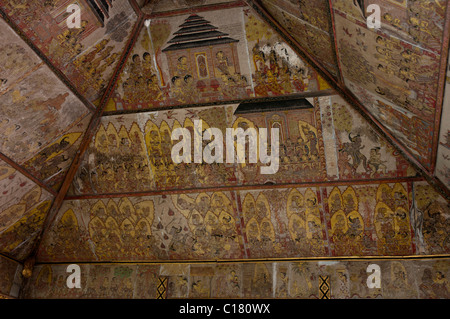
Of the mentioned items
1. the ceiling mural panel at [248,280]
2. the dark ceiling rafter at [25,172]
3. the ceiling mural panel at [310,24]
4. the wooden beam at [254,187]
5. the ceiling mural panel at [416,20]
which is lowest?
the ceiling mural panel at [248,280]

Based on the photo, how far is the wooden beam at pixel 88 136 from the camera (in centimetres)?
684

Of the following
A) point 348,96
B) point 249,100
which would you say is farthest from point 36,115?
point 348,96

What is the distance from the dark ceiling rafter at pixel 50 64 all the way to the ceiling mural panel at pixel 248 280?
96.1 inches

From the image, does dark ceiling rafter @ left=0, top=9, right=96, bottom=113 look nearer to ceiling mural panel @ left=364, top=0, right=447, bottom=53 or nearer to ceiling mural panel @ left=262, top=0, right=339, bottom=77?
ceiling mural panel @ left=262, top=0, right=339, bottom=77

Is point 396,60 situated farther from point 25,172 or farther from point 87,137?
point 25,172

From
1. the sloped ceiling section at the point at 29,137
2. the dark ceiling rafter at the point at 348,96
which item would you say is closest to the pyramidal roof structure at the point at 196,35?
the dark ceiling rafter at the point at 348,96

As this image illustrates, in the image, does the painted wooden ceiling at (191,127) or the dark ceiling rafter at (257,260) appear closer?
the painted wooden ceiling at (191,127)

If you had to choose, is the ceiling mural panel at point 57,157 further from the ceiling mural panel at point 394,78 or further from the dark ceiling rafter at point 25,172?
the ceiling mural panel at point 394,78

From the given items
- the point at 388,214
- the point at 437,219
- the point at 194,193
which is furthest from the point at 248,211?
the point at 437,219

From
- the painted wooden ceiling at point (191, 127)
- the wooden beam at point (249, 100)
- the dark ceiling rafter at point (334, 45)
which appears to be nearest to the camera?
the dark ceiling rafter at point (334, 45)

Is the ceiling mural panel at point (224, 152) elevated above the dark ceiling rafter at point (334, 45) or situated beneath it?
situated beneath

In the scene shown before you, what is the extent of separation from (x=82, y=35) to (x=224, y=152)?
2.28 metres

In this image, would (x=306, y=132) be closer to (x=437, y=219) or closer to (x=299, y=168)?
(x=299, y=168)

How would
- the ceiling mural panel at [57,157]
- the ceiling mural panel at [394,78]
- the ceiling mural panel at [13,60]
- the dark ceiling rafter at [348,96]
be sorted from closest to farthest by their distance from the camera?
1. the ceiling mural panel at [394,78]
2. the ceiling mural panel at [13,60]
3. the dark ceiling rafter at [348,96]
4. the ceiling mural panel at [57,157]
